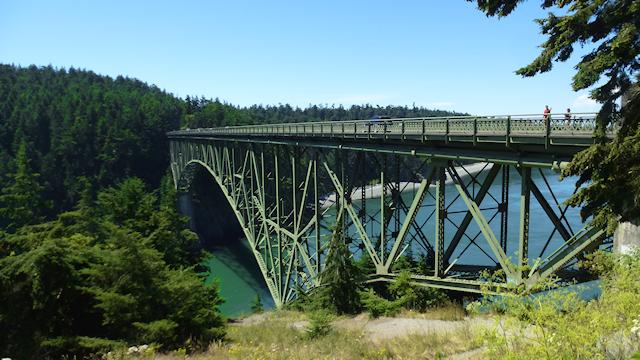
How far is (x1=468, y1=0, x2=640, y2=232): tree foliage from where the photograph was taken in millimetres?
7246

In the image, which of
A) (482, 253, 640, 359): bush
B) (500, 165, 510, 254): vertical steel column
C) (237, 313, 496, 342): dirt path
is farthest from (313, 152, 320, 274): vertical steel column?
(482, 253, 640, 359): bush

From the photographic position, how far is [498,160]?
11680mm

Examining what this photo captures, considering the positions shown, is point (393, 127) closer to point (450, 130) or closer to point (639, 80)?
point (450, 130)

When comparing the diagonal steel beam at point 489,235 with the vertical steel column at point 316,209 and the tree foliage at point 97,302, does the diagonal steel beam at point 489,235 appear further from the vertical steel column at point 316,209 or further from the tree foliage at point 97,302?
the vertical steel column at point 316,209

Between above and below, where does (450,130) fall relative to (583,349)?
above

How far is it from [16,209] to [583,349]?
4346 centimetres

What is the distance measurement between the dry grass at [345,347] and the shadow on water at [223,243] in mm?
27301

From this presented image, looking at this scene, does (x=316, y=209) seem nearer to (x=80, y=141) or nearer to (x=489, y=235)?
(x=489, y=235)

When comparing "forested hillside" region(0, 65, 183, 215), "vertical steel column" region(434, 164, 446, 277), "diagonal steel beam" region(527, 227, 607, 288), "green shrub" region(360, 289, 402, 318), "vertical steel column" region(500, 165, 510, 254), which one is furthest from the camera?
"forested hillside" region(0, 65, 183, 215)

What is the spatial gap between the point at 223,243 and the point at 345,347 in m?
54.9

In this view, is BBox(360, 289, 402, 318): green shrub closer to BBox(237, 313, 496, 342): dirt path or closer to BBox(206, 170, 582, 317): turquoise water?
BBox(237, 313, 496, 342): dirt path

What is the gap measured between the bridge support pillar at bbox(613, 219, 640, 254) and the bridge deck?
189cm

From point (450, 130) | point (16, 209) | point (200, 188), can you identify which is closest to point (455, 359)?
point (450, 130)

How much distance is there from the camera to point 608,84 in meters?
7.61
